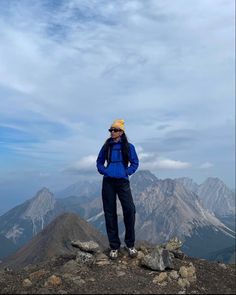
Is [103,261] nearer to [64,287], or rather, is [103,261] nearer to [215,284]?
[64,287]

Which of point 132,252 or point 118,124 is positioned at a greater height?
point 118,124

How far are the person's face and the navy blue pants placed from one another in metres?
1.84

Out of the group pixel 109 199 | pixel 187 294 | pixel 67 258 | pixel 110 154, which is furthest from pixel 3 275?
pixel 187 294

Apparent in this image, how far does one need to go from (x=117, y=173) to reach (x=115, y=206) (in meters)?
1.78

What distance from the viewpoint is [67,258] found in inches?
835

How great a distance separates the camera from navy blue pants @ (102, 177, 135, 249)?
62.1ft

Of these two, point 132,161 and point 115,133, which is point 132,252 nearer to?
point 132,161

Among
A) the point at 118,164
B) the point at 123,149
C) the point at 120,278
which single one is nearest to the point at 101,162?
the point at 118,164

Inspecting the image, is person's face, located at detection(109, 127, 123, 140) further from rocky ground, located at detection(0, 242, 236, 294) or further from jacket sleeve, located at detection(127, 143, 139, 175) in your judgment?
rocky ground, located at detection(0, 242, 236, 294)

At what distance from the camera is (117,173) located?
18.6m

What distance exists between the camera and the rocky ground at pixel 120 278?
51.7 ft

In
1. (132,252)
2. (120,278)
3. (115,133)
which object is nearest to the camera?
(120,278)

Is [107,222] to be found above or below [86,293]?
above

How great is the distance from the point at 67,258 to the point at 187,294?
297 inches
